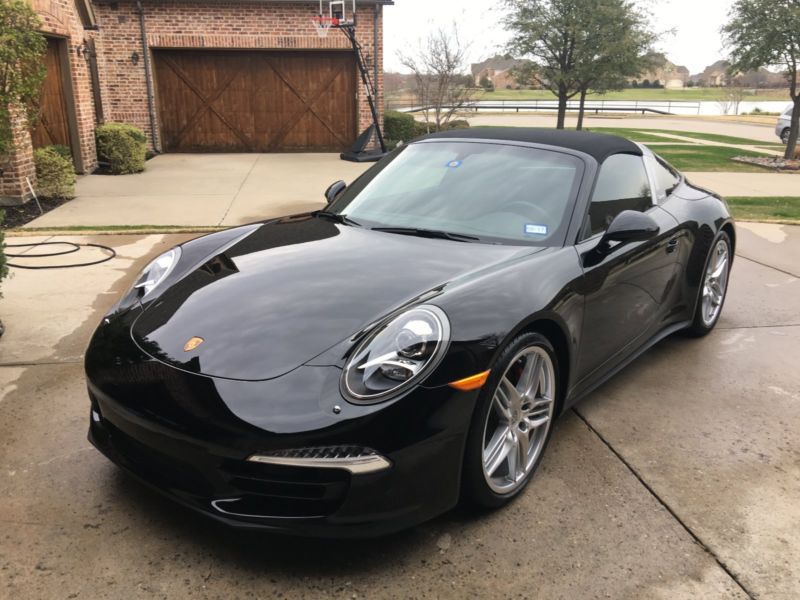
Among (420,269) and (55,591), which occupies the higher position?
(420,269)

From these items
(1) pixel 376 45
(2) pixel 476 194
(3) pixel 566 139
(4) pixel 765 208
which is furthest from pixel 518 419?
(1) pixel 376 45

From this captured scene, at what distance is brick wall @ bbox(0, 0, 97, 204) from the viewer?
28.6ft

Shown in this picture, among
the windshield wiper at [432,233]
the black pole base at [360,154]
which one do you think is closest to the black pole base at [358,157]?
the black pole base at [360,154]

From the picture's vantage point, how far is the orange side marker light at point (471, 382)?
230 centimetres

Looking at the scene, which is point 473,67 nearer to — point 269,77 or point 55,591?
point 269,77

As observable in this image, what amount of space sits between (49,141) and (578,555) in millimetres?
11195

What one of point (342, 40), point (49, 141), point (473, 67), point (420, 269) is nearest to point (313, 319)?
point (420, 269)

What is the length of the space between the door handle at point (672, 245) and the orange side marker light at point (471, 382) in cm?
197

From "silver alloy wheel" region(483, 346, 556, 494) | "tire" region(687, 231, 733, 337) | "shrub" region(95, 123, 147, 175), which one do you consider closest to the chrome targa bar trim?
"silver alloy wheel" region(483, 346, 556, 494)

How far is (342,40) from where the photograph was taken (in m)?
15.3

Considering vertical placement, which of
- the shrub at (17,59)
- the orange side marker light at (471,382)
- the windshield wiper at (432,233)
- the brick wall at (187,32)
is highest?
the brick wall at (187,32)

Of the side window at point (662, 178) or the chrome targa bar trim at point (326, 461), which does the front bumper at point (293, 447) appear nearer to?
the chrome targa bar trim at point (326, 461)

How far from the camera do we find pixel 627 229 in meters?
3.18

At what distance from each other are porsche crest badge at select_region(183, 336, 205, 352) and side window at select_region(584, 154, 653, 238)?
6.01 feet
